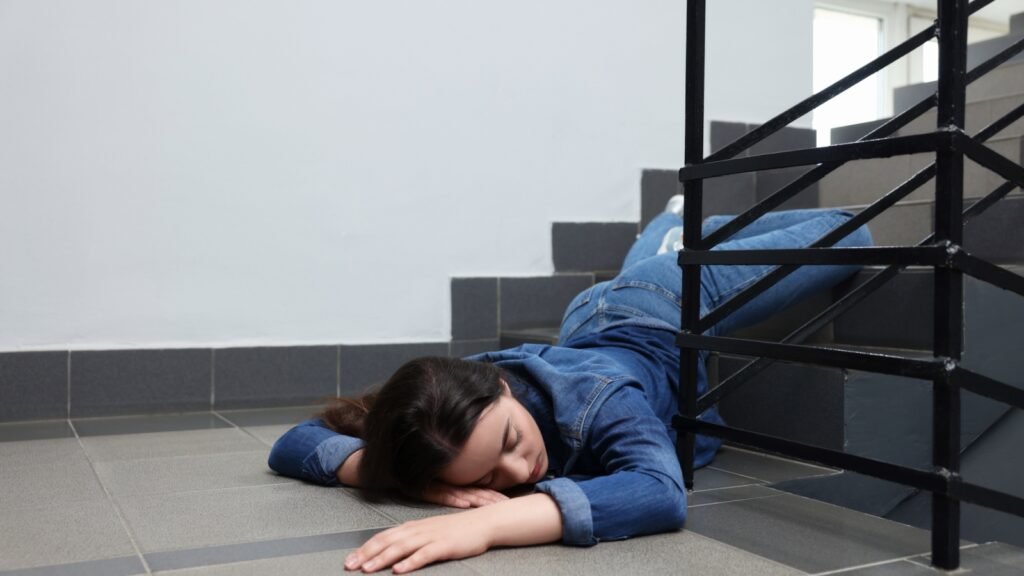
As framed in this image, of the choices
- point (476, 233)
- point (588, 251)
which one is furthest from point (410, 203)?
point (588, 251)

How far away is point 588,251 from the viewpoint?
3.15 meters

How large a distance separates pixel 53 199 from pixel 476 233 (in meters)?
1.21

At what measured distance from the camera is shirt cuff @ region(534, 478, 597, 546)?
49.3 inches

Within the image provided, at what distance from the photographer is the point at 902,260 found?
47.7 inches

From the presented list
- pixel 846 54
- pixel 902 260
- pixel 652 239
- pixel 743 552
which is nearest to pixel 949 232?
pixel 902 260

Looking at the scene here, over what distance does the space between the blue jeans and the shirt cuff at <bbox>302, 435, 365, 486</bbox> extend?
0.60m

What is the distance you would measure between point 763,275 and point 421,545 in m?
1.12

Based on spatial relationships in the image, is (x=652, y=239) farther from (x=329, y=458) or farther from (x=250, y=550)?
(x=250, y=550)

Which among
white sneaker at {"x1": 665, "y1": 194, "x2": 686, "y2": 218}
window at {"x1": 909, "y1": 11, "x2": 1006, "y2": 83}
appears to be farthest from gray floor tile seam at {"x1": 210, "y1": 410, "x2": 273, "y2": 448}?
window at {"x1": 909, "y1": 11, "x2": 1006, "y2": 83}

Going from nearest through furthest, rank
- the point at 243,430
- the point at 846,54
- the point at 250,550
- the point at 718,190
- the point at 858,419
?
the point at 250,550, the point at 858,419, the point at 243,430, the point at 718,190, the point at 846,54

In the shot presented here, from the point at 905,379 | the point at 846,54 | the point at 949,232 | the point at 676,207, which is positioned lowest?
the point at 905,379

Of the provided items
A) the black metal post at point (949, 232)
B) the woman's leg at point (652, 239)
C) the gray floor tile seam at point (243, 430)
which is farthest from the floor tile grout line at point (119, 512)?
the woman's leg at point (652, 239)

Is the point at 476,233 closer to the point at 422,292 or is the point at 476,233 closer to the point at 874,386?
the point at 422,292

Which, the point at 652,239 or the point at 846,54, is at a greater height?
the point at 846,54
